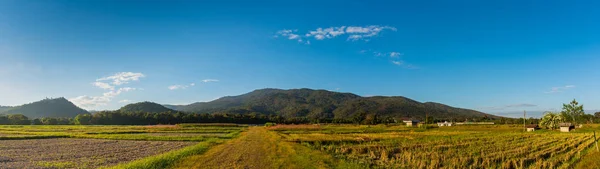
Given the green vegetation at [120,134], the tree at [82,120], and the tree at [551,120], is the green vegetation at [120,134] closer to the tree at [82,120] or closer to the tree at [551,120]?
the tree at [82,120]

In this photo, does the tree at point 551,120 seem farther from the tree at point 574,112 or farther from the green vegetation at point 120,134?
the green vegetation at point 120,134

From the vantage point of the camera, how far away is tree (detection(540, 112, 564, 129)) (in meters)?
91.9

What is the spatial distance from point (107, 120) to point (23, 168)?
104435 millimetres

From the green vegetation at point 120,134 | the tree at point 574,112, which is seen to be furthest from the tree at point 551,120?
the green vegetation at point 120,134

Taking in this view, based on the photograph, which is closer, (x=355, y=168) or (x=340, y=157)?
(x=355, y=168)

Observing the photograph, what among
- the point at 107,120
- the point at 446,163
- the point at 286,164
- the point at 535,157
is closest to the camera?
the point at 286,164

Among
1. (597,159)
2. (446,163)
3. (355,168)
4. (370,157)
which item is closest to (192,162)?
(355,168)

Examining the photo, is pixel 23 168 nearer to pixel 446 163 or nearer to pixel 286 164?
pixel 286 164

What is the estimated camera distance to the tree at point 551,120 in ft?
302

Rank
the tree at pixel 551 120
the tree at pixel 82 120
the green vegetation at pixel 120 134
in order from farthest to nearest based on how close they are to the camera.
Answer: the tree at pixel 82 120, the tree at pixel 551 120, the green vegetation at pixel 120 134

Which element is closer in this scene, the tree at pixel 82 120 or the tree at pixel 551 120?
the tree at pixel 551 120

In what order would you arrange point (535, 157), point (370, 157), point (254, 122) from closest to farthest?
point (370, 157), point (535, 157), point (254, 122)

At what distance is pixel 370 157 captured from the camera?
19.9 metres

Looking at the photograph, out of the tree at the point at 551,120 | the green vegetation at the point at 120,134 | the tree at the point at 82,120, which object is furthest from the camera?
the tree at the point at 82,120
